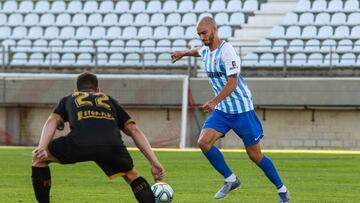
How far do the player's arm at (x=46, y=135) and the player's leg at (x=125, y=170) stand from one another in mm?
481

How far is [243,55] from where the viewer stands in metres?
28.2

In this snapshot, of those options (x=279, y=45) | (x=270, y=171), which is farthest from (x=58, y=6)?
(x=270, y=171)

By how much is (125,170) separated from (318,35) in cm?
1956

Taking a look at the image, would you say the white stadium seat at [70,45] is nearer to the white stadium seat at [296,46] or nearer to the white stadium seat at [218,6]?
the white stadium seat at [218,6]

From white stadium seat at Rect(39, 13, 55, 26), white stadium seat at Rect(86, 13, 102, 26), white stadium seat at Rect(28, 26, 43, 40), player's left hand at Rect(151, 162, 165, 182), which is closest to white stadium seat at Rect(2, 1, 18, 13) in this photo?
white stadium seat at Rect(39, 13, 55, 26)

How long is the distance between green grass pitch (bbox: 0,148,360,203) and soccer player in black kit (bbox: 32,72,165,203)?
102 inches

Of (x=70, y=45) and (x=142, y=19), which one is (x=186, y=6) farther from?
(x=70, y=45)

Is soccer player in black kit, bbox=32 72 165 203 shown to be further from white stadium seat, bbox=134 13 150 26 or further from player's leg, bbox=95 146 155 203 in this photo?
white stadium seat, bbox=134 13 150 26

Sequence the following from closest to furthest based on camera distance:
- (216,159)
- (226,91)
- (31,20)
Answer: (226,91) < (216,159) < (31,20)

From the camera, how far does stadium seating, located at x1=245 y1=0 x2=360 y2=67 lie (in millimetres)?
26656

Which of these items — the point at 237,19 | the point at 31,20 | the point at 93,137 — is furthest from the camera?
the point at 31,20

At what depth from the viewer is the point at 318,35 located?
28.2 meters

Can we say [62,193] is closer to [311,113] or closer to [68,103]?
[68,103]

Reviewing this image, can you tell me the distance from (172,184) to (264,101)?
12018 mm
